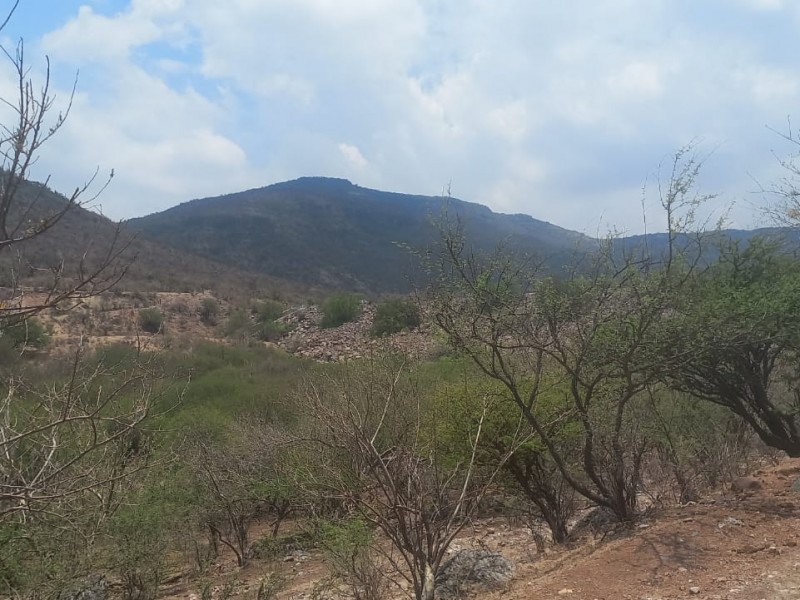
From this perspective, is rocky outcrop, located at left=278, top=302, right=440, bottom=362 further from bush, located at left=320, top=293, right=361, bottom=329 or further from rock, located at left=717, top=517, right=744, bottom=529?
rock, located at left=717, top=517, right=744, bottom=529

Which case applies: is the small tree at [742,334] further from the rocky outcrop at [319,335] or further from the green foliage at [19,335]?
the rocky outcrop at [319,335]

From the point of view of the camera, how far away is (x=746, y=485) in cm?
948

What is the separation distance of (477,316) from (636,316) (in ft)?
7.31

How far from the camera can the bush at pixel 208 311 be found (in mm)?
46125

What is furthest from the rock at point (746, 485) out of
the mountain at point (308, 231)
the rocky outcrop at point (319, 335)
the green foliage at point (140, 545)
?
the mountain at point (308, 231)

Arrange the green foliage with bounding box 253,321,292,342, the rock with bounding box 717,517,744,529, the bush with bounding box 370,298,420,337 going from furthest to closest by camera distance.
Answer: the green foliage with bounding box 253,321,292,342, the bush with bounding box 370,298,420,337, the rock with bounding box 717,517,744,529

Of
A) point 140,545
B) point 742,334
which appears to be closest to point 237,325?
point 140,545

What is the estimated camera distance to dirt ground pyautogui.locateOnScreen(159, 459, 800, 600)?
627 cm

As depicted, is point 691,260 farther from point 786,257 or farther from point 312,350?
point 312,350

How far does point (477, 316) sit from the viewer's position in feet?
26.9

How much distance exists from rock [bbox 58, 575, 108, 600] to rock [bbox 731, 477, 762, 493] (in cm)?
944

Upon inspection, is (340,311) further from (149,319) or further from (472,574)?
(472,574)

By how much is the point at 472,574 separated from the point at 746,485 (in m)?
4.22

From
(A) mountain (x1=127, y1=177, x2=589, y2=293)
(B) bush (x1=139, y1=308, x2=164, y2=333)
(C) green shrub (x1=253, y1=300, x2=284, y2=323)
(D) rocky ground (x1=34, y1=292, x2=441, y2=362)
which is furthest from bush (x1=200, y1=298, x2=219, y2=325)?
(A) mountain (x1=127, y1=177, x2=589, y2=293)
